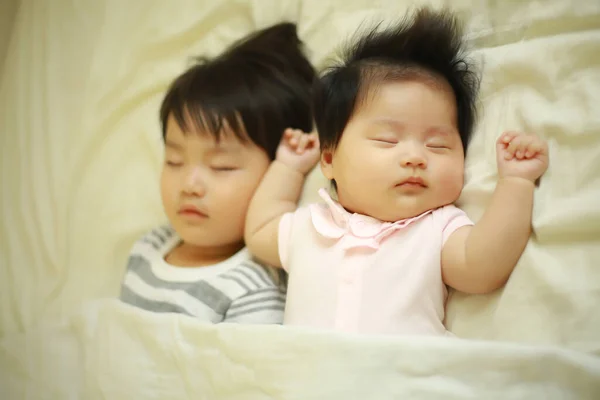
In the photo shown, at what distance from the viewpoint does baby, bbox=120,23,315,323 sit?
1.00 m

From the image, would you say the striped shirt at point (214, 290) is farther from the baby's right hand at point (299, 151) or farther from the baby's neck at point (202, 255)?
the baby's right hand at point (299, 151)

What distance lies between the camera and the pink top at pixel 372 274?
81cm

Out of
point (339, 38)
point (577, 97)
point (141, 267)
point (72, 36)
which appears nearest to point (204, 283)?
point (141, 267)

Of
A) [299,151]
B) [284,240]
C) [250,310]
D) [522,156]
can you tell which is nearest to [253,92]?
[299,151]

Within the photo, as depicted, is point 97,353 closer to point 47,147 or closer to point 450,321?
point 450,321

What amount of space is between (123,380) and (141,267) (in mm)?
330

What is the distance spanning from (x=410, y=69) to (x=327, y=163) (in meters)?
0.21

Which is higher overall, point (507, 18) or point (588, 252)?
point (507, 18)

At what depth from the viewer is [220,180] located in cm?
104

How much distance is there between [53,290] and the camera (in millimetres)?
1220

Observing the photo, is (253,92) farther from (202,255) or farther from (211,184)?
(202,255)

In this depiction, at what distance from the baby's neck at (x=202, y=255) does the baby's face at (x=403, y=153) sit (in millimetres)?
323

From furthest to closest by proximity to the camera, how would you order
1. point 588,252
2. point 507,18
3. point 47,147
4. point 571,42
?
point 47,147
point 507,18
point 571,42
point 588,252

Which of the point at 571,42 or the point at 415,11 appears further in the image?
the point at 415,11
